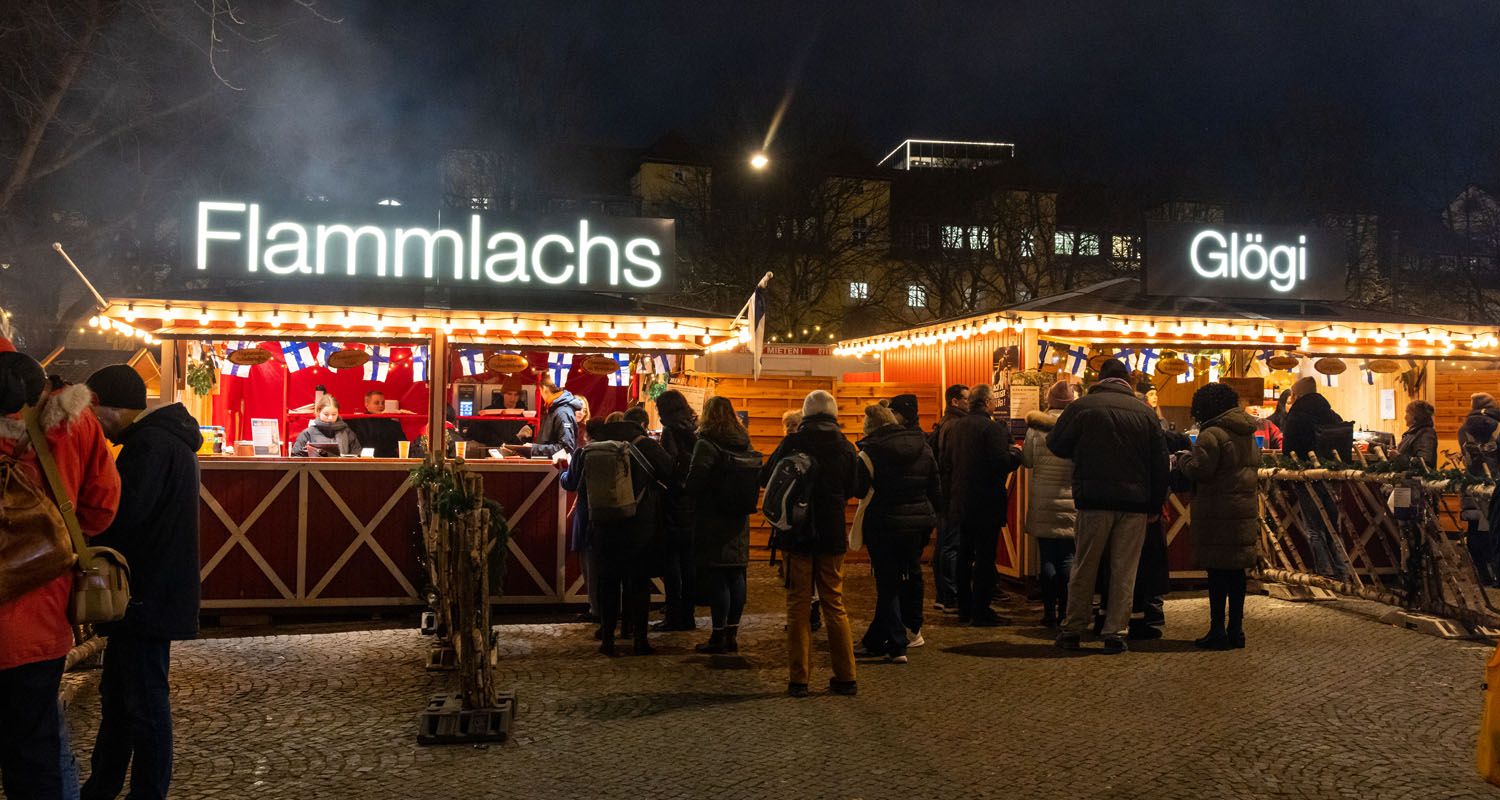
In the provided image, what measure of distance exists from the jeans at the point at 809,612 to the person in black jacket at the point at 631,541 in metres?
1.55

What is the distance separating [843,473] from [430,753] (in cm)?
290

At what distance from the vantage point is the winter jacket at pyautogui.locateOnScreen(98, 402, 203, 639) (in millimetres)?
4309

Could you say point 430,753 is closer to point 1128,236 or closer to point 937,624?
point 937,624

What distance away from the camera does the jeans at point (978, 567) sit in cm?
919

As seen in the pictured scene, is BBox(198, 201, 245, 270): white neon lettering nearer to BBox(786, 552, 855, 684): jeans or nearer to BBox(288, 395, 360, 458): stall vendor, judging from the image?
BBox(288, 395, 360, 458): stall vendor

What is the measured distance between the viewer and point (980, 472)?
9.23m

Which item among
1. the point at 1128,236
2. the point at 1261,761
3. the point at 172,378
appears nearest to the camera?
the point at 1261,761

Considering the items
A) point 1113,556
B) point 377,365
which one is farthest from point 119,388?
point 377,365

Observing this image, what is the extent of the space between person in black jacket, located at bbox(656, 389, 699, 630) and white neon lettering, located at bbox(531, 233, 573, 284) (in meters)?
3.36

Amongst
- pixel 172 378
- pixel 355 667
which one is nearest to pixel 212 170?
pixel 172 378

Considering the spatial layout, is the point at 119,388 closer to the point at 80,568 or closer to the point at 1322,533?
the point at 80,568

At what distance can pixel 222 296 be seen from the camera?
35.3 feet

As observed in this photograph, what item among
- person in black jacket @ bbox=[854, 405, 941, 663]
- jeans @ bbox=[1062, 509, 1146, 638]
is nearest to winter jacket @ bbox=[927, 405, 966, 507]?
jeans @ bbox=[1062, 509, 1146, 638]

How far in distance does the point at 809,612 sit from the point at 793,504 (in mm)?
672
